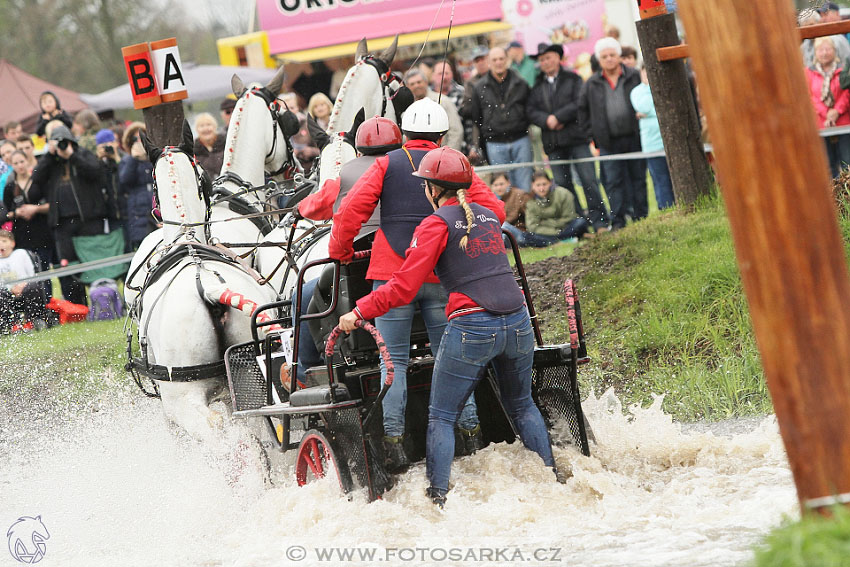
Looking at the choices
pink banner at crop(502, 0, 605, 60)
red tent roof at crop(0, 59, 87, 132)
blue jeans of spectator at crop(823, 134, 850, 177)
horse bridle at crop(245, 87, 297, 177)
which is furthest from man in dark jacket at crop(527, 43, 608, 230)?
red tent roof at crop(0, 59, 87, 132)

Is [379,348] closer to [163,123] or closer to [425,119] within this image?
[425,119]

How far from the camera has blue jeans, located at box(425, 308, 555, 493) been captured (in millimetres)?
5980

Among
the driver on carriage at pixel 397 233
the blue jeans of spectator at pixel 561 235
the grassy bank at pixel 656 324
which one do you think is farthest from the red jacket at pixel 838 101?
the driver on carriage at pixel 397 233

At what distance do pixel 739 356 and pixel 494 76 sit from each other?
20.7ft

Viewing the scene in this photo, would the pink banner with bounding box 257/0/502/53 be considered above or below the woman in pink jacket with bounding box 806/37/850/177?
above

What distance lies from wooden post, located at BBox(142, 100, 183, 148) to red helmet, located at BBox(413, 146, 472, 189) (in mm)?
5364

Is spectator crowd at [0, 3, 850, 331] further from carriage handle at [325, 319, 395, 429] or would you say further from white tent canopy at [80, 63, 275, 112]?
carriage handle at [325, 319, 395, 429]

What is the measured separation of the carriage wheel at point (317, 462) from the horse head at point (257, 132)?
3.26 m

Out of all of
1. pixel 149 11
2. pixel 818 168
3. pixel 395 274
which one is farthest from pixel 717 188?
pixel 149 11

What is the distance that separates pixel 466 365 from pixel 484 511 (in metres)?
0.75

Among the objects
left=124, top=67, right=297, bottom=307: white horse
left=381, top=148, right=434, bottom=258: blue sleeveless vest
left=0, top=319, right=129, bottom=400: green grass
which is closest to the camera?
left=381, top=148, right=434, bottom=258: blue sleeveless vest

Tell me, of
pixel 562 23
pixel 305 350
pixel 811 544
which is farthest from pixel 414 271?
pixel 562 23

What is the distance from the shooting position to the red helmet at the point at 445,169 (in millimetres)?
5949

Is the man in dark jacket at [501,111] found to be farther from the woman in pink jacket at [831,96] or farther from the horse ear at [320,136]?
the horse ear at [320,136]
